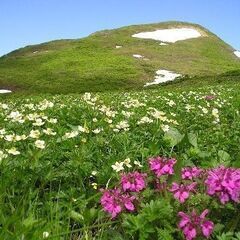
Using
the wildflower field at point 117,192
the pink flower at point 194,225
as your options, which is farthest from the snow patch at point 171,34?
the pink flower at point 194,225

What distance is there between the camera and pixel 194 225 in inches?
169

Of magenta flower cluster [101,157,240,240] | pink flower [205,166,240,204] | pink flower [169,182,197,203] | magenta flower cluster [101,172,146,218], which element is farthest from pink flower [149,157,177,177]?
pink flower [205,166,240,204]

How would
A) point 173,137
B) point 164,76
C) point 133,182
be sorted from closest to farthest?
point 133,182, point 173,137, point 164,76

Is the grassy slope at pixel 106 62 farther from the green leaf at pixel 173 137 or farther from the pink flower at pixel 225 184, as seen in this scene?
the pink flower at pixel 225 184

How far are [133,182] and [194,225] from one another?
3.01 ft

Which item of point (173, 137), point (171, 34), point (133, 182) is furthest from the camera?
point (171, 34)

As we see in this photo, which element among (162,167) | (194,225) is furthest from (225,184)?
(162,167)

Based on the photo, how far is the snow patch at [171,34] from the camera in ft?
473

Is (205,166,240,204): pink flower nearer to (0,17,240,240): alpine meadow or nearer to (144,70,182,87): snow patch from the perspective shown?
(0,17,240,240): alpine meadow

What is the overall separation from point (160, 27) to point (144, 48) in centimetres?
2445

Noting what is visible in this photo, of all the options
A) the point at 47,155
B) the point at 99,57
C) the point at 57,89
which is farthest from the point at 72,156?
the point at 99,57

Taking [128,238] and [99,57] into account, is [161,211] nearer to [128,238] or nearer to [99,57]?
[128,238]

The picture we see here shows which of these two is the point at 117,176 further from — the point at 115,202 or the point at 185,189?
the point at 185,189

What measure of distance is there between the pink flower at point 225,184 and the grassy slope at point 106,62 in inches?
3477
